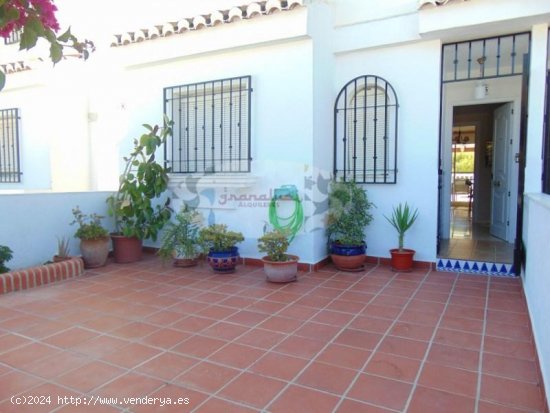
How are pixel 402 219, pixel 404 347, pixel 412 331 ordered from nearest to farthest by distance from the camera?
pixel 404 347
pixel 412 331
pixel 402 219

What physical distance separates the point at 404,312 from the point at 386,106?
2745 mm

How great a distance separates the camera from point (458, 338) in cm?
293

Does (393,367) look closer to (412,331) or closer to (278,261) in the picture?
(412,331)

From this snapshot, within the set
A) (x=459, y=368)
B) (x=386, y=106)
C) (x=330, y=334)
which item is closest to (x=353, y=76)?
(x=386, y=106)

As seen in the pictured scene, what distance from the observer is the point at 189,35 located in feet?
17.5

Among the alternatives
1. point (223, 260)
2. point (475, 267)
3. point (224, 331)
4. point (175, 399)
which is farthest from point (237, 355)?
point (475, 267)

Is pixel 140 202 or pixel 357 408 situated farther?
pixel 140 202

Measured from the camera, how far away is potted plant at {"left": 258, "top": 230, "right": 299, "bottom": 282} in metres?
4.39

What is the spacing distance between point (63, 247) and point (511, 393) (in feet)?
16.4

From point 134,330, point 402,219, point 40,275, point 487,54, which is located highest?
point 487,54

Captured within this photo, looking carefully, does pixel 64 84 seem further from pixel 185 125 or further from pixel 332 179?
pixel 332 179

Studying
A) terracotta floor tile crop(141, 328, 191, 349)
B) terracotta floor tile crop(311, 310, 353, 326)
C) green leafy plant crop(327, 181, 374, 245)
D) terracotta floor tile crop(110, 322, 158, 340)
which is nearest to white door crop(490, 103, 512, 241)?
green leafy plant crop(327, 181, 374, 245)

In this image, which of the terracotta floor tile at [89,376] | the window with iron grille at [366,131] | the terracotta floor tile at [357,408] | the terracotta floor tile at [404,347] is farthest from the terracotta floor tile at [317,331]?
the window with iron grille at [366,131]

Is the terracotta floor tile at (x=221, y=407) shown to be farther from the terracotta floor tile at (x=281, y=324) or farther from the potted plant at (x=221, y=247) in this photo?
the potted plant at (x=221, y=247)
